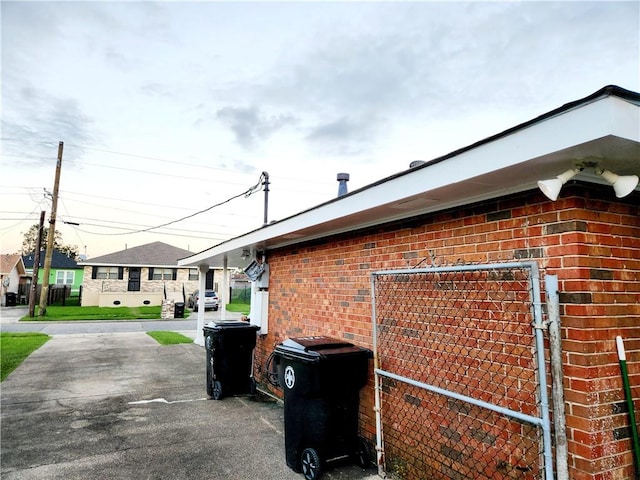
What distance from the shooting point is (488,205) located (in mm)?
2916

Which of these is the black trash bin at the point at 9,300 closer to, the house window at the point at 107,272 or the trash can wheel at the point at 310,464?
the house window at the point at 107,272

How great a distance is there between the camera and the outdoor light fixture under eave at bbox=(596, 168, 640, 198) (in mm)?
2096

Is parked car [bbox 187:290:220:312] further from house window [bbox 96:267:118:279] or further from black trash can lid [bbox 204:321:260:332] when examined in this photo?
black trash can lid [bbox 204:321:260:332]

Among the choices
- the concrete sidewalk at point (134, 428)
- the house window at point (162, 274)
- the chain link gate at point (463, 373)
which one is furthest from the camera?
the house window at point (162, 274)

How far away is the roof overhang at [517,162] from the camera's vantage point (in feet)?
5.95

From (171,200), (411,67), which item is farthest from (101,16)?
(171,200)

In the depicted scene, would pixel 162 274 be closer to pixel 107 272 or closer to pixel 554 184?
pixel 107 272

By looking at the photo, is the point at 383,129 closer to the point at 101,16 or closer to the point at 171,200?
the point at 101,16

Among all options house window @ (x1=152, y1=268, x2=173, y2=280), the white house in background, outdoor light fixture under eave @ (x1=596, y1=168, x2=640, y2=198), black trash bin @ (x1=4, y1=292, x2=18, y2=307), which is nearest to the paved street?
outdoor light fixture under eave @ (x1=596, y1=168, x2=640, y2=198)

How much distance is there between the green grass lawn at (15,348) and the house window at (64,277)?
106 feet

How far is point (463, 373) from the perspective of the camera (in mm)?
2973

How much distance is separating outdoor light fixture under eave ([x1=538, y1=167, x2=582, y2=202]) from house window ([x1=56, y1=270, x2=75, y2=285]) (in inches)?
1926

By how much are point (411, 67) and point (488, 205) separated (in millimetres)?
5327

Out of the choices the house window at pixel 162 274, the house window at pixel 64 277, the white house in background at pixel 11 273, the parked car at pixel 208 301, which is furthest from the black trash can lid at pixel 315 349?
the house window at pixel 64 277
